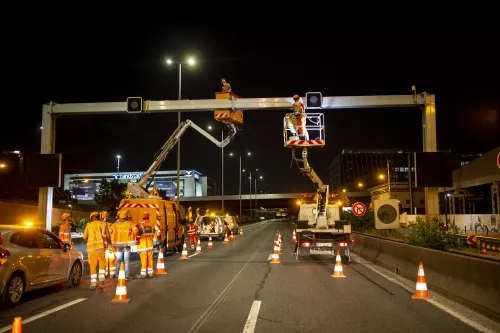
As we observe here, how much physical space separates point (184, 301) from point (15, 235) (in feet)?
11.8

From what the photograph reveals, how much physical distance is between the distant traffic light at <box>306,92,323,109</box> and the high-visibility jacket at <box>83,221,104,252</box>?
9315 mm

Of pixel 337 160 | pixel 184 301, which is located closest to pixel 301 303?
pixel 184 301

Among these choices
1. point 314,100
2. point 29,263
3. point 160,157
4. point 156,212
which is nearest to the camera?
point 29,263

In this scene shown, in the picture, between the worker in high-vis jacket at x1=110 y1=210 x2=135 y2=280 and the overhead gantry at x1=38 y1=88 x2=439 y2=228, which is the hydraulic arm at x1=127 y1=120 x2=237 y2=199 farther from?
the worker in high-vis jacket at x1=110 y1=210 x2=135 y2=280

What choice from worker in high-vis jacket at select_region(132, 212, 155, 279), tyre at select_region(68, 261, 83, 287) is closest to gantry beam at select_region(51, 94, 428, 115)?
worker in high-vis jacket at select_region(132, 212, 155, 279)

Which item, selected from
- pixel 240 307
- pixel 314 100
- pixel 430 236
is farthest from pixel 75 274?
pixel 314 100

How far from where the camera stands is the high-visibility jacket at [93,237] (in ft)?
36.2

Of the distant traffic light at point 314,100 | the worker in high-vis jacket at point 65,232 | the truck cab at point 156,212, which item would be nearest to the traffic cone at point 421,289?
the distant traffic light at point 314,100

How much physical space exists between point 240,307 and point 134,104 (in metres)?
11.8

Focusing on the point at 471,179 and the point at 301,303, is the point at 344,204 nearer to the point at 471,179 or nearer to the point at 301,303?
the point at 301,303

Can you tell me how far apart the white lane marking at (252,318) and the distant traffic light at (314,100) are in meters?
9.81

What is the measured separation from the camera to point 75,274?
37.7ft

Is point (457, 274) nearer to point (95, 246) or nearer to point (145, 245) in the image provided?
point (145, 245)

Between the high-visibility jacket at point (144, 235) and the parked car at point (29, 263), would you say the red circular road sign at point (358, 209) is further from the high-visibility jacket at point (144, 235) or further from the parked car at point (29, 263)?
Result: the parked car at point (29, 263)
